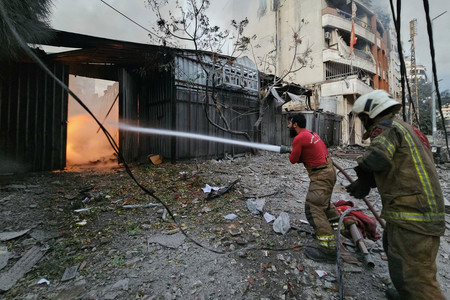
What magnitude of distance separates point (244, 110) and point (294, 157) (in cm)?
704

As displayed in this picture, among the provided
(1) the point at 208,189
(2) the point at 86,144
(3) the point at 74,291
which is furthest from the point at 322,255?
(2) the point at 86,144

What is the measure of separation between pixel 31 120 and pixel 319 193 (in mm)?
7916

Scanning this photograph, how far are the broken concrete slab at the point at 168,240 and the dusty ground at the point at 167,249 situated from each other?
0.01m

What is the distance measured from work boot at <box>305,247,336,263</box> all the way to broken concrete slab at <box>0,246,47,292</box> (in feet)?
11.1

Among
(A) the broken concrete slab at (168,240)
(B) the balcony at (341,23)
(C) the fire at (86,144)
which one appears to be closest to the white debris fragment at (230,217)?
(A) the broken concrete slab at (168,240)

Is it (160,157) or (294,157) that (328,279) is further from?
(160,157)

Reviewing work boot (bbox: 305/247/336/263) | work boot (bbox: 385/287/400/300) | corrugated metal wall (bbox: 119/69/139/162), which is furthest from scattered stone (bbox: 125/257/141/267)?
corrugated metal wall (bbox: 119/69/139/162)

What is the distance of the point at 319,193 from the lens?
2.69m

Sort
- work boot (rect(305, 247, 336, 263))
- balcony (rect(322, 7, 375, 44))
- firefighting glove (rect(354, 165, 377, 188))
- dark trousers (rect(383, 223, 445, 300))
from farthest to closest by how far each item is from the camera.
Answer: balcony (rect(322, 7, 375, 44)) → work boot (rect(305, 247, 336, 263)) → firefighting glove (rect(354, 165, 377, 188)) → dark trousers (rect(383, 223, 445, 300))

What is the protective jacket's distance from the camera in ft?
4.97

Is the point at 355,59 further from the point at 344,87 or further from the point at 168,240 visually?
the point at 168,240

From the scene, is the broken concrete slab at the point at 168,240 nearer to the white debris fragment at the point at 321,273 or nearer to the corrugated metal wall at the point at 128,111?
the white debris fragment at the point at 321,273

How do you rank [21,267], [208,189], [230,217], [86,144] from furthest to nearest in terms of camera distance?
[86,144]
[208,189]
[230,217]
[21,267]

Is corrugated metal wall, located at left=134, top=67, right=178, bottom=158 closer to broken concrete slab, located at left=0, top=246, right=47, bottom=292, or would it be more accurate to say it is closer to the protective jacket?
broken concrete slab, located at left=0, top=246, right=47, bottom=292
